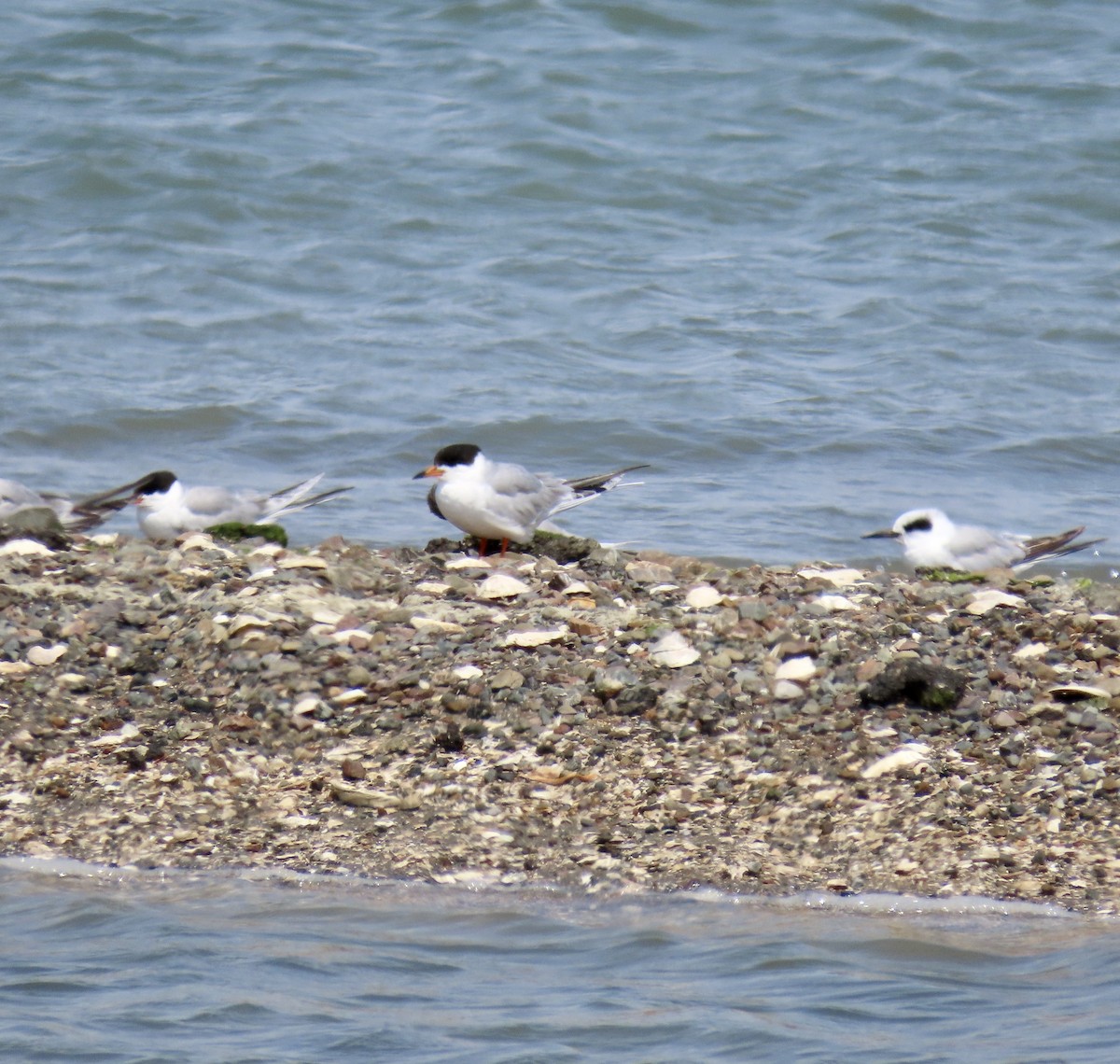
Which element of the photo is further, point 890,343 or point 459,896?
point 890,343

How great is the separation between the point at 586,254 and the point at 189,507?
5945mm

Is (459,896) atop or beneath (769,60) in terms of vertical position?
beneath

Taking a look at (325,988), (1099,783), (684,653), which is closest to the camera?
(325,988)

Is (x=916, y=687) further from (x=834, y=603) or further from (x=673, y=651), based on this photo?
(x=834, y=603)

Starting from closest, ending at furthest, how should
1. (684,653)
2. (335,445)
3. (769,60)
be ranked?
1. (684,653)
2. (335,445)
3. (769,60)

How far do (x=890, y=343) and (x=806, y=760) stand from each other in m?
6.89

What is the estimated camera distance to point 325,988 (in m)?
3.71

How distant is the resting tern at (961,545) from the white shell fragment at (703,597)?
159 cm

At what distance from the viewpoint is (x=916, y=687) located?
4938 mm

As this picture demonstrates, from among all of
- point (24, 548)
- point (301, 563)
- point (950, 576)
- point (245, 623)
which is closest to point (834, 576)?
point (950, 576)

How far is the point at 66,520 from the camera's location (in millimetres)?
7449

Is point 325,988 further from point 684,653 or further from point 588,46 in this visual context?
point 588,46

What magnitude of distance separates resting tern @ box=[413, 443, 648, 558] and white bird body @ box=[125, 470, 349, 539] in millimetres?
910

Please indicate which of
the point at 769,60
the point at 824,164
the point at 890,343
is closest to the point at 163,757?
the point at 890,343
